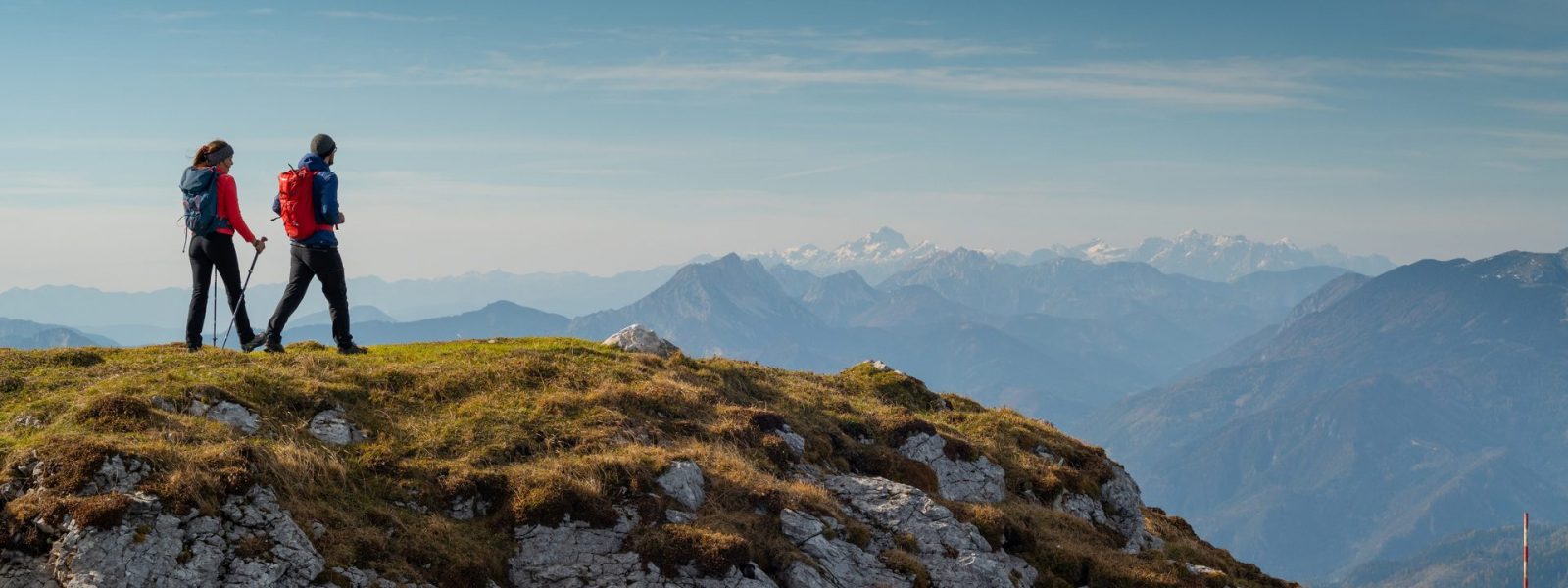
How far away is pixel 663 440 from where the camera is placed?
19578 millimetres

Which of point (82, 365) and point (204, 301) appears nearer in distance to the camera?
point (82, 365)

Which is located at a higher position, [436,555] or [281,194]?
[281,194]

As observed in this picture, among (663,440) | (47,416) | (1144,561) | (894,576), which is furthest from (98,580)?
(1144,561)

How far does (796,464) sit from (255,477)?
10.1 m

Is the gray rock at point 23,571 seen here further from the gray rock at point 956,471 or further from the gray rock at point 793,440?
the gray rock at point 956,471

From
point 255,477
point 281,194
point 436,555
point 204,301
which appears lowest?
point 436,555

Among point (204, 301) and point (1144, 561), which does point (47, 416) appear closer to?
point (204, 301)

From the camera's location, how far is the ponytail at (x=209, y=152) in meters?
20.2

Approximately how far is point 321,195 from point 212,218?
2.42 m

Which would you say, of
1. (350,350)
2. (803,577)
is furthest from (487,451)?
(350,350)

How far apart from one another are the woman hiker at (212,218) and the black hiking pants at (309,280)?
1067mm

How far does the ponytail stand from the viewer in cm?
2022

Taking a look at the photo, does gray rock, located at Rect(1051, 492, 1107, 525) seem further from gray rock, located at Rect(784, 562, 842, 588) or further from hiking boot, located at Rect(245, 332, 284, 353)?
hiking boot, located at Rect(245, 332, 284, 353)

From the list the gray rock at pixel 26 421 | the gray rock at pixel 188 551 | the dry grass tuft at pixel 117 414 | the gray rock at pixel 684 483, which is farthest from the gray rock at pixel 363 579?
the gray rock at pixel 26 421
